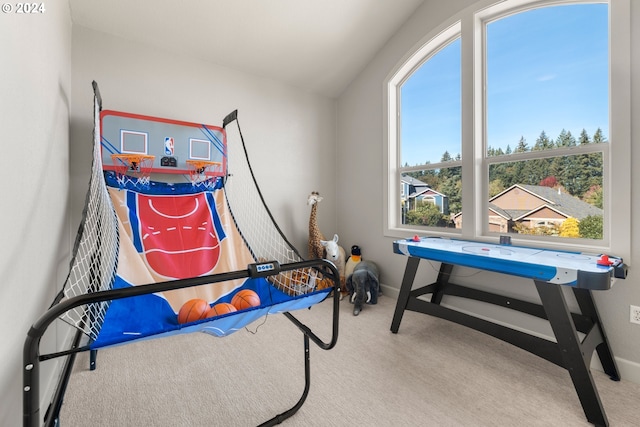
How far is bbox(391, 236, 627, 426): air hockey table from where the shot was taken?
1.45 meters

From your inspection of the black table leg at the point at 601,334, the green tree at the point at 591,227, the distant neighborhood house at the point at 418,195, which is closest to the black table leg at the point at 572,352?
the black table leg at the point at 601,334

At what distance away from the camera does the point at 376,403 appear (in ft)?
5.07

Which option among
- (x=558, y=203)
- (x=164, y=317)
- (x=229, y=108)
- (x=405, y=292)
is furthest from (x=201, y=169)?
(x=558, y=203)

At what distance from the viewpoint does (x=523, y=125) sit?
7.74 ft

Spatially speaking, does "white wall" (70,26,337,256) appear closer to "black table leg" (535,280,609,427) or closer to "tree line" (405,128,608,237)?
"tree line" (405,128,608,237)

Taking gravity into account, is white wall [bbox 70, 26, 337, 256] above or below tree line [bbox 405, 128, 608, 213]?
above

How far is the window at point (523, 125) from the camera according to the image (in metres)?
1.95

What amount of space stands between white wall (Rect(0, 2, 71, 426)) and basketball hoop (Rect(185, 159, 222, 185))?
0.92m

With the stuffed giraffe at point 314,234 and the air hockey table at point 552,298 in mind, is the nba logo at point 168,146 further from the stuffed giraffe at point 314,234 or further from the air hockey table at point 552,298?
the air hockey table at point 552,298

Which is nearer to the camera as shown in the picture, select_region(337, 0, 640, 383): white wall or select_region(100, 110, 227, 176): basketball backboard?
select_region(337, 0, 640, 383): white wall

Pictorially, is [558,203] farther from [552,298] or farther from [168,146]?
[168,146]

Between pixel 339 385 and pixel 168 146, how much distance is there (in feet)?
7.71

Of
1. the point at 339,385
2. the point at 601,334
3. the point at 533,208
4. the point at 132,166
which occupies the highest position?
the point at 132,166

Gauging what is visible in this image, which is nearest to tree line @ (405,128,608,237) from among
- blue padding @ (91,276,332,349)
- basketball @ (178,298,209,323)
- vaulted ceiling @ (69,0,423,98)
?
vaulted ceiling @ (69,0,423,98)
